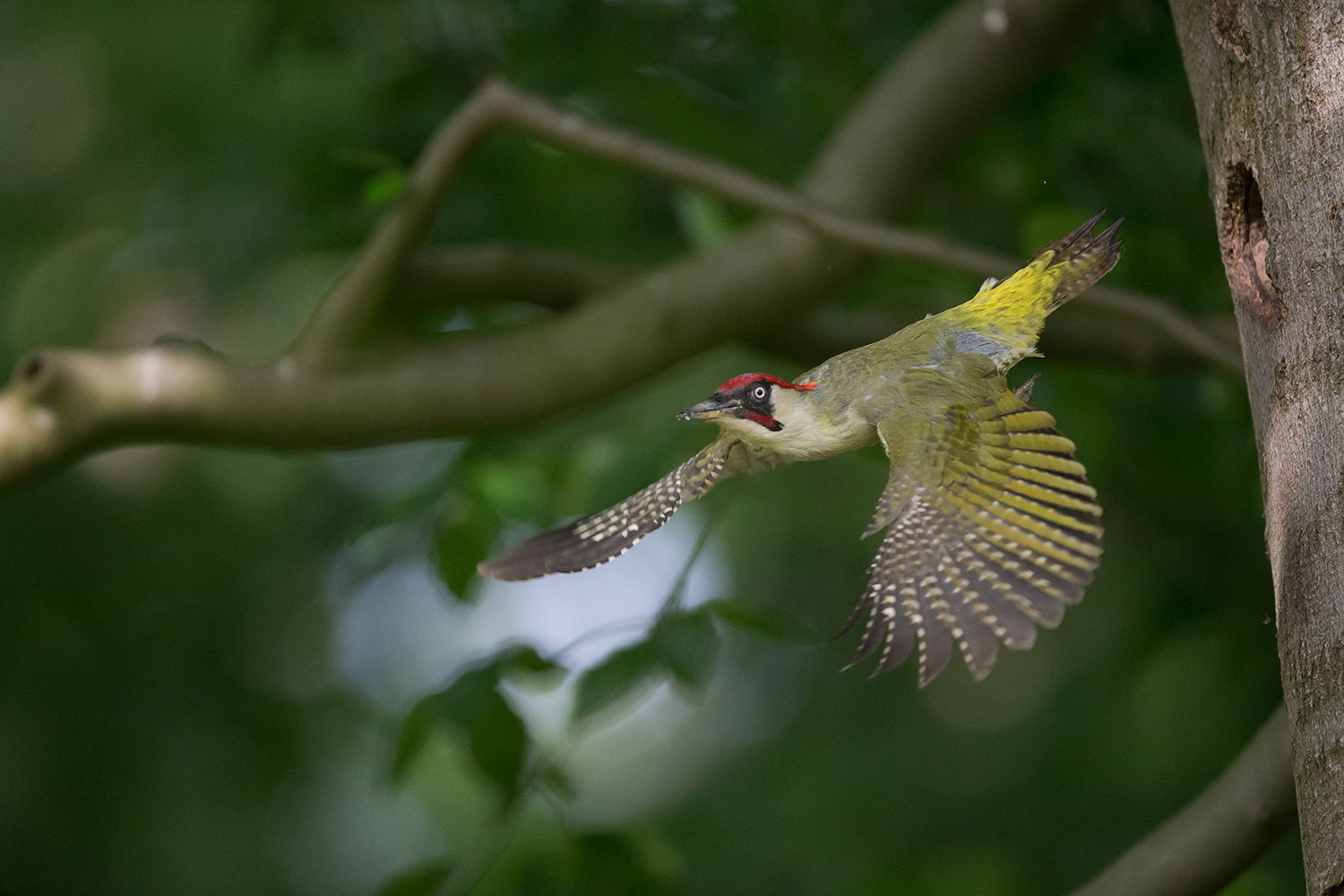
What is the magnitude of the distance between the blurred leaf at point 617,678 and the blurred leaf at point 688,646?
0.12 feet

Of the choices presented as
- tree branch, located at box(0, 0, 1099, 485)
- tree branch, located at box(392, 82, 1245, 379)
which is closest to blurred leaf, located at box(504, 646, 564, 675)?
tree branch, located at box(0, 0, 1099, 485)

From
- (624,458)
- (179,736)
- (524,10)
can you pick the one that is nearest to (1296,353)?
(624,458)

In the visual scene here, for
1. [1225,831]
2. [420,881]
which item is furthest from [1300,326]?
[420,881]

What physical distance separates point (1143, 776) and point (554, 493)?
3340 mm

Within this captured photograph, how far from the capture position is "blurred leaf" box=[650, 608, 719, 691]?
9.71 feet

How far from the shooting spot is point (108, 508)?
6.93 m

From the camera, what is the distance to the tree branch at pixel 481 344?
11.2 ft

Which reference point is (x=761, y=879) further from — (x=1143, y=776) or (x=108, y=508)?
(x=108, y=508)

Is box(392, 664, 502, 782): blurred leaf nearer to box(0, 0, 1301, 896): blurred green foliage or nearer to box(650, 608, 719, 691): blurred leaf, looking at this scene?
box(0, 0, 1301, 896): blurred green foliage

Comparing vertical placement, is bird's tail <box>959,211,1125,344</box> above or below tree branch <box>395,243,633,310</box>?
above

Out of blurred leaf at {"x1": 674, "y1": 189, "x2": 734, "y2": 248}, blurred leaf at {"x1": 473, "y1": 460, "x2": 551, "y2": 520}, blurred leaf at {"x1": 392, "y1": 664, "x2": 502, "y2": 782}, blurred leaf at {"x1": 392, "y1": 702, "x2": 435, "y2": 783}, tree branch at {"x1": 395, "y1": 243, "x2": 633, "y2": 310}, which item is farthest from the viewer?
blurred leaf at {"x1": 674, "y1": 189, "x2": 734, "y2": 248}

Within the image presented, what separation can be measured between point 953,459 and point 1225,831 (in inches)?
64.2

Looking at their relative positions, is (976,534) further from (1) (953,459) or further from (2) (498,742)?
(2) (498,742)

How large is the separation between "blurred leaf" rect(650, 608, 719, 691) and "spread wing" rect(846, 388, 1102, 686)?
1463 mm
